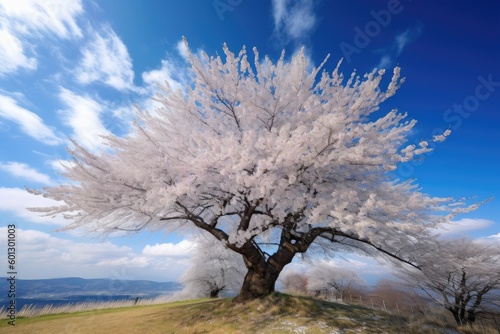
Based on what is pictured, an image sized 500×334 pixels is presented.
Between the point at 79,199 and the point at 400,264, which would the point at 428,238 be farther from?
the point at 79,199

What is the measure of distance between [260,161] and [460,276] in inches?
390

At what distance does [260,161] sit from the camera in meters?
5.53

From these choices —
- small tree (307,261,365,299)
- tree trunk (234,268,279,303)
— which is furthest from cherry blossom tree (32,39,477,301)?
small tree (307,261,365,299)

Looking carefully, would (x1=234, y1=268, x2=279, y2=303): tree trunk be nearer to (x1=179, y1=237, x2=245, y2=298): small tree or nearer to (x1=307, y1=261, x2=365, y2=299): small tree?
(x1=179, y1=237, x2=245, y2=298): small tree

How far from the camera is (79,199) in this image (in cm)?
649

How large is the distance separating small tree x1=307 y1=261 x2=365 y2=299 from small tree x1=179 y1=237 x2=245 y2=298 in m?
12.6

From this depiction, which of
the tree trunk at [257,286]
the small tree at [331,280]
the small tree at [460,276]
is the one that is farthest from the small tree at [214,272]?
the small tree at [460,276]

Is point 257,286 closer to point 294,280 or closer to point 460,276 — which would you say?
point 460,276

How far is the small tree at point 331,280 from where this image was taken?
31547mm

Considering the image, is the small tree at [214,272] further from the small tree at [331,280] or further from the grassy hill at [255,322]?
the grassy hill at [255,322]

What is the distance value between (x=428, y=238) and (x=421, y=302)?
727 cm

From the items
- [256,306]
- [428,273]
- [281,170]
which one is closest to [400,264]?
[428,273]

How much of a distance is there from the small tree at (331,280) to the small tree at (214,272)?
41.4ft

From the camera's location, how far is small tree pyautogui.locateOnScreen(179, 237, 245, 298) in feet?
77.7
